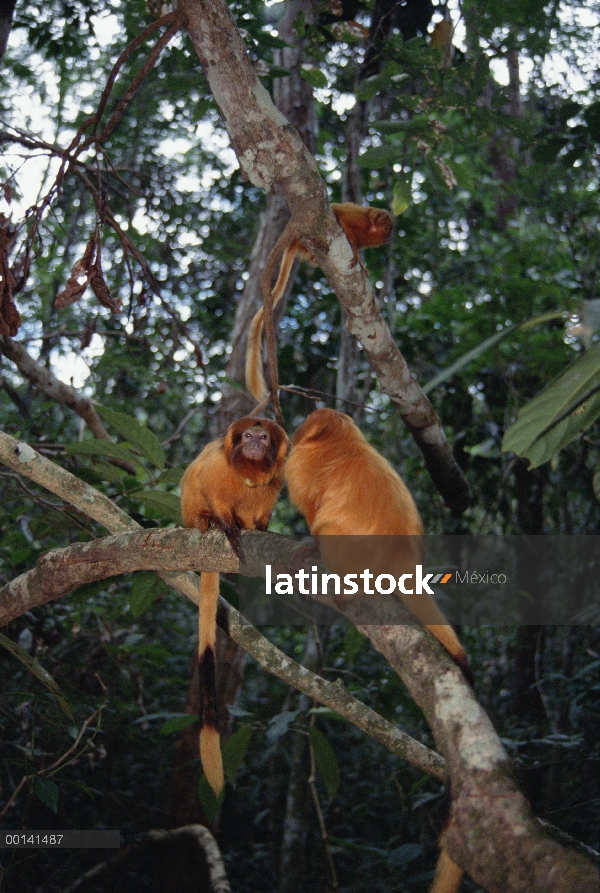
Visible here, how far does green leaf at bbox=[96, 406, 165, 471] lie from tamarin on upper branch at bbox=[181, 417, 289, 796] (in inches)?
10.4

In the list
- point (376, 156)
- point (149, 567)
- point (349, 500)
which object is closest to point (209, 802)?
point (149, 567)

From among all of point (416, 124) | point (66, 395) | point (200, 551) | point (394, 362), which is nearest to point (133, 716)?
point (66, 395)

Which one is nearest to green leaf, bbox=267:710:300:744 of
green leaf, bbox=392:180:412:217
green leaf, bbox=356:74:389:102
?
green leaf, bbox=392:180:412:217

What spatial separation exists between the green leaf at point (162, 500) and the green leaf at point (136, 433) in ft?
0.44

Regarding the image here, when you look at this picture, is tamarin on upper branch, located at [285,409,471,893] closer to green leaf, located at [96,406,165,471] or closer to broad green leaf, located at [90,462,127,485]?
green leaf, located at [96,406,165,471]

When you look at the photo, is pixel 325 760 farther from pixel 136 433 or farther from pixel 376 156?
pixel 376 156

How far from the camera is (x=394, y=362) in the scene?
9.24ft

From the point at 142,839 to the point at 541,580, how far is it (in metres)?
3.45

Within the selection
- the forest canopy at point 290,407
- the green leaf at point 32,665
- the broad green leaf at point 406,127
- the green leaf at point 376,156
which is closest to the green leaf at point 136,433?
the forest canopy at point 290,407

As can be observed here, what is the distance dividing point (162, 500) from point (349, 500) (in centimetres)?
81

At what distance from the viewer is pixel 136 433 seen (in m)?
2.74

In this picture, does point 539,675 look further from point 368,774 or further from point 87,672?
point 87,672

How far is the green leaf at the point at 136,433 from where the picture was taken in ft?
8.77

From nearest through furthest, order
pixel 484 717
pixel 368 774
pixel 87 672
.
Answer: pixel 484 717, pixel 87 672, pixel 368 774
